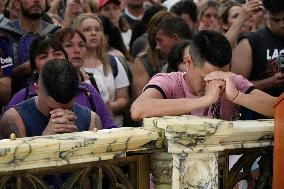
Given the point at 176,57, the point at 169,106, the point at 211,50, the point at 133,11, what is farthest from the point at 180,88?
the point at 133,11

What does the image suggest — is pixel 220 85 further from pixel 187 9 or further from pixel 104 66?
pixel 187 9

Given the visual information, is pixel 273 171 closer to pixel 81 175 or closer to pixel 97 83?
pixel 81 175

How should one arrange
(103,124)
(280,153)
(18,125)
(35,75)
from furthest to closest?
1. (35,75)
2. (103,124)
3. (18,125)
4. (280,153)

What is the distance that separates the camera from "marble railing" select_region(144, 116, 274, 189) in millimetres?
4285

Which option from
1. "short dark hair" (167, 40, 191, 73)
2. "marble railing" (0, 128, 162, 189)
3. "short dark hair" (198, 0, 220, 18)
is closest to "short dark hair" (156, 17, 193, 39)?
"short dark hair" (167, 40, 191, 73)

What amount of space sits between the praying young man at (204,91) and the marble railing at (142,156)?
1.02 feet

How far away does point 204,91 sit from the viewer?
204 inches

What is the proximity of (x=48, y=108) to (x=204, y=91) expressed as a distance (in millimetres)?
1063

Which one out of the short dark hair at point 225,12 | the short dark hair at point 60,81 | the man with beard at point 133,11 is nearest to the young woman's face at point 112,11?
the man with beard at point 133,11

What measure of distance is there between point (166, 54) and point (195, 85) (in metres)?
2.81

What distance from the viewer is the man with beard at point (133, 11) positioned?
10.8 metres

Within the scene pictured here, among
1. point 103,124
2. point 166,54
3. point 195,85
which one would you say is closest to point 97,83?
point 166,54

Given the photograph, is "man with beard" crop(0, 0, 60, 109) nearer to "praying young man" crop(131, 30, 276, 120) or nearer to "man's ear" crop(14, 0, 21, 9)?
"man's ear" crop(14, 0, 21, 9)

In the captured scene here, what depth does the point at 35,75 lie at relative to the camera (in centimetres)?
624
